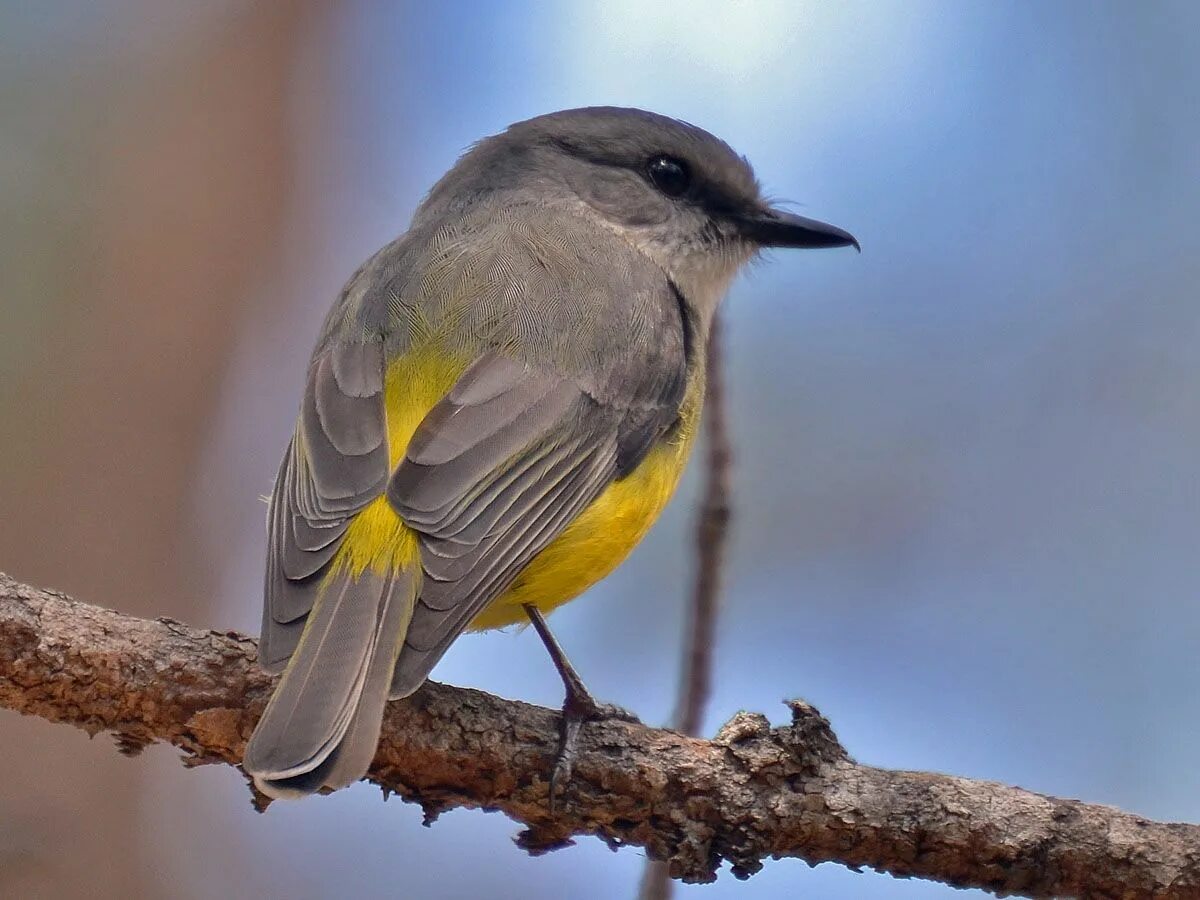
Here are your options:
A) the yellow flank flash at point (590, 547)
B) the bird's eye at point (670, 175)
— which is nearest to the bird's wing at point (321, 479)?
the yellow flank flash at point (590, 547)

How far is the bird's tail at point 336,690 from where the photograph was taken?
10.3 feet

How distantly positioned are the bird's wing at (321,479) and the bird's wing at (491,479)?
12 cm

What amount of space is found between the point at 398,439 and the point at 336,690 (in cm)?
89

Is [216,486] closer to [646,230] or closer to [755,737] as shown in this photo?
[646,230]

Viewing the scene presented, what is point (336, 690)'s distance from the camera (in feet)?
10.9

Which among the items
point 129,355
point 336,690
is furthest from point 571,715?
point 129,355

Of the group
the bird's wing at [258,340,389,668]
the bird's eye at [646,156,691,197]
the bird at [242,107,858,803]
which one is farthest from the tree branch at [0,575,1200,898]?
the bird's eye at [646,156,691,197]

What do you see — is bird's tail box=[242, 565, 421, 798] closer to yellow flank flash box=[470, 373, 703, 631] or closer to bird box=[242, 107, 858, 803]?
bird box=[242, 107, 858, 803]

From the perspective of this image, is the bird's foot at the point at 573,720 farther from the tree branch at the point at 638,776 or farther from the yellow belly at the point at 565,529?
the yellow belly at the point at 565,529

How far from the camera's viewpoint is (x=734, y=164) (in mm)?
5562

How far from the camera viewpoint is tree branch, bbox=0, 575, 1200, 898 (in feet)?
11.8

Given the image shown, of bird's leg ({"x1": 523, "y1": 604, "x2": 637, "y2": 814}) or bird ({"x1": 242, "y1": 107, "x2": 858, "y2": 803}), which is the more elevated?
bird ({"x1": 242, "y1": 107, "x2": 858, "y2": 803})

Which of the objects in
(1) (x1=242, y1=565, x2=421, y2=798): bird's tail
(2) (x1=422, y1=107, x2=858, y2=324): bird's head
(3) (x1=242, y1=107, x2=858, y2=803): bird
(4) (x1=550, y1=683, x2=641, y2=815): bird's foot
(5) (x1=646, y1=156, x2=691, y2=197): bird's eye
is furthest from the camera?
(5) (x1=646, y1=156, x2=691, y2=197): bird's eye

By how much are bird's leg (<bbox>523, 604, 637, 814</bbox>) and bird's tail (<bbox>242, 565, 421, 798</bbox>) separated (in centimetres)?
56
